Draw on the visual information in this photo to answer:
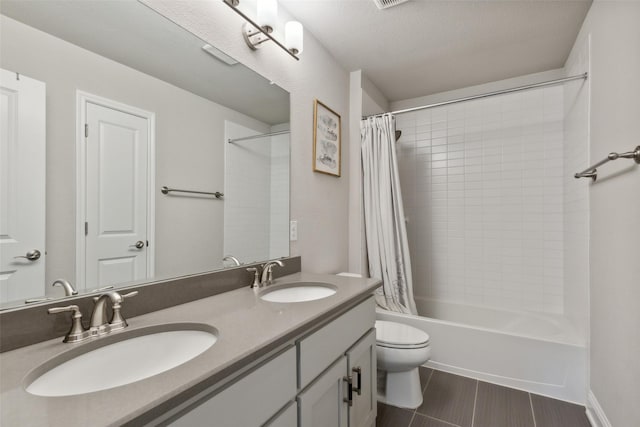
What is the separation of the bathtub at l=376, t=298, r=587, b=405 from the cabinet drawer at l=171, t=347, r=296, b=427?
159cm

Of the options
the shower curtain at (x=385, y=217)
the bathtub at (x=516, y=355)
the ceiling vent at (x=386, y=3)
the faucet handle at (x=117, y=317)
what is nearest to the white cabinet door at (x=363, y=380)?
the faucet handle at (x=117, y=317)

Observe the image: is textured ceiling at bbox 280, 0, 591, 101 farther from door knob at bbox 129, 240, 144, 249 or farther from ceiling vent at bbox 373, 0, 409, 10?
door knob at bbox 129, 240, 144, 249

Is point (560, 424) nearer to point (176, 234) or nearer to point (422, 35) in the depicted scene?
point (176, 234)

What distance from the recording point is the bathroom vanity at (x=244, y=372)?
0.49 metres

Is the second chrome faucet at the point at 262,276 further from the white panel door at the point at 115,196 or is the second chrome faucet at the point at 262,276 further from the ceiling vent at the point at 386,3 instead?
the ceiling vent at the point at 386,3

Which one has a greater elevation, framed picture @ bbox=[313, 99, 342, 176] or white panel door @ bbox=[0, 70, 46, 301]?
framed picture @ bbox=[313, 99, 342, 176]

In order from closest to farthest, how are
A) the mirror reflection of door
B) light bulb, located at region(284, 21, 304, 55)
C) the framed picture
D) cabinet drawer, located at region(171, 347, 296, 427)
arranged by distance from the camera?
cabinet drawer, located at region(171, 347, 296, 427) → the mirror reflection of door → light bulb, located at region(284, 21, 304, 55) → the framed picture

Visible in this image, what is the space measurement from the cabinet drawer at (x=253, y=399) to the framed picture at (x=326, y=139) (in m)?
1.37

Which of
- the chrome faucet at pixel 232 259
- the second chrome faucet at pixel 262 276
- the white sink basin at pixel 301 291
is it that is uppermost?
the chrome faucet at pixel 232 259

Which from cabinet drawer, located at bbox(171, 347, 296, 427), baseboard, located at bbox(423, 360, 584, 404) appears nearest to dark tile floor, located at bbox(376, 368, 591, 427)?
Result: baseboard, located at bbox(423, 360, 584, 404)

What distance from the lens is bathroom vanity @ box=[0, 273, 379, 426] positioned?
490 millimetres

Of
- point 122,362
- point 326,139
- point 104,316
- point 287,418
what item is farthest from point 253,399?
point 326,139

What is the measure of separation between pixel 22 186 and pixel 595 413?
8.40 ft

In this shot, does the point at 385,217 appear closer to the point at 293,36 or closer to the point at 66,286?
the point at 293,36
